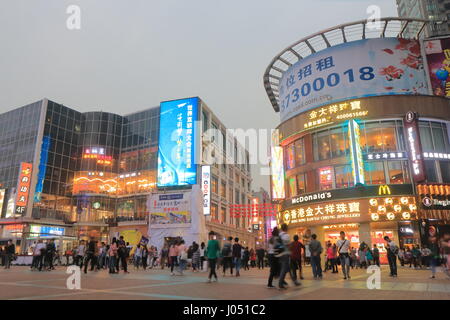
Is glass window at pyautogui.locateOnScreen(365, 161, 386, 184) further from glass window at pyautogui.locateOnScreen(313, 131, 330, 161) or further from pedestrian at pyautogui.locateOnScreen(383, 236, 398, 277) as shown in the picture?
pedestrian at pyautogui.locateOnScreen(383, 236, 398, 277)

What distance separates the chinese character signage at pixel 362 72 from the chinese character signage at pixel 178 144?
13650 mm

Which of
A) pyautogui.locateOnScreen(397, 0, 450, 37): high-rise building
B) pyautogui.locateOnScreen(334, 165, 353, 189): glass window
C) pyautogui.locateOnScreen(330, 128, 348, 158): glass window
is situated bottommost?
pyautogui.locateOnScreen(334, 165, 353, 189): glass window

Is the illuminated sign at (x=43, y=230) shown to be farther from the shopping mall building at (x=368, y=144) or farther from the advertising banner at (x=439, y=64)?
the advertising banner at (x=439, y=64)

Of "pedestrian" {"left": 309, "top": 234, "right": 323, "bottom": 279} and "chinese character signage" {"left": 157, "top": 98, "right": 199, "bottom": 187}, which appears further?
"chinese character signage" {"left": 157, "top": 98, "right": 199, "bottom": 187}

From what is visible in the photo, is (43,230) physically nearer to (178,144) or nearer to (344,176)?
(178,144)

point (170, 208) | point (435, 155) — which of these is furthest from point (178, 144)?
point (435, 155)

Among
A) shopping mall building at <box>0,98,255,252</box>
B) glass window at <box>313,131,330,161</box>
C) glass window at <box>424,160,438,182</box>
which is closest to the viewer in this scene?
glass window at <box>424,160,438,182</box>

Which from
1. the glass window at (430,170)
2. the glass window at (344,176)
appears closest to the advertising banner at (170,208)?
the glass window at (344,176)

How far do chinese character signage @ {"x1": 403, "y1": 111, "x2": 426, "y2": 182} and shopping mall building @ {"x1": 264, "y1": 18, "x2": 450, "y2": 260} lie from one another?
78mm

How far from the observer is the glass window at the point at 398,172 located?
1169 inches

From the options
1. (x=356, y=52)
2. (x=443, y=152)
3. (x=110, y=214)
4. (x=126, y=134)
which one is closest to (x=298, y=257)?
(x=443, y=152)

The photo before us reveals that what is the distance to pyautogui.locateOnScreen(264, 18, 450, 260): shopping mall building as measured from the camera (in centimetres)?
2875

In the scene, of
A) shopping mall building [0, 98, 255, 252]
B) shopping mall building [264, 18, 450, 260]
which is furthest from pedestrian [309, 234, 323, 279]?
shopping mall building [0, 98, 255, 252]
